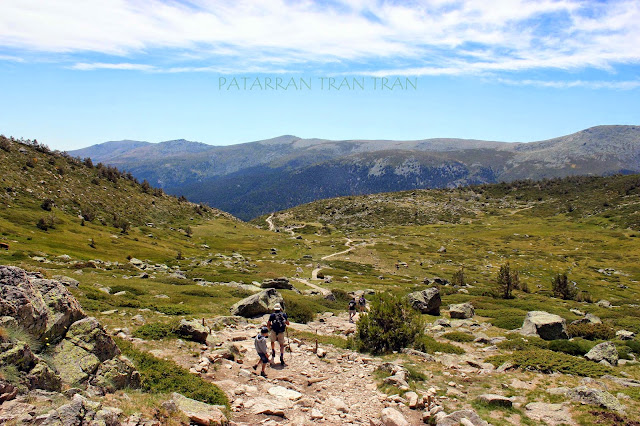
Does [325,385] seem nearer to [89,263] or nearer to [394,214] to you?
[89,263]

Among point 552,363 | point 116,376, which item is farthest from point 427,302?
point 116,376

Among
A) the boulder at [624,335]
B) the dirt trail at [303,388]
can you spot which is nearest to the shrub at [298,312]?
the dirt trail at [303,388]

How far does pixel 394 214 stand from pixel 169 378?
160025mm

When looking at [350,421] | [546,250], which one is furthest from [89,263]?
[546,250]

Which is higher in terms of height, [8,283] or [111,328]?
[8,283]

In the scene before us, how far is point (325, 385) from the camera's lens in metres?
16.5

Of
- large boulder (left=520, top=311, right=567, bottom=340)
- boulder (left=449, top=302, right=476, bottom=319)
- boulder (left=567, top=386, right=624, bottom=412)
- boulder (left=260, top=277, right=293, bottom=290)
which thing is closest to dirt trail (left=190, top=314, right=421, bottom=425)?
boulder (left=567, top=386, right=624, bottom=412)

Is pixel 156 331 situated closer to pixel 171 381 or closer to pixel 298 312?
pixel 171 381

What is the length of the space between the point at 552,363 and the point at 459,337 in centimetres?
821

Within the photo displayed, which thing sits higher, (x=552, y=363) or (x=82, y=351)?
(x=82, y=351)

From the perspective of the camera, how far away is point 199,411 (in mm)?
11523

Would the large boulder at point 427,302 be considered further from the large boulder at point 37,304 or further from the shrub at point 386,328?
the large boulder at point 37,304

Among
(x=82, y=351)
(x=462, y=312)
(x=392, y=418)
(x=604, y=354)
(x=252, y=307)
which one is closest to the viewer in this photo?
(x=82, y=351)

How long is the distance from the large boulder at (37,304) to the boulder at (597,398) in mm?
19719
